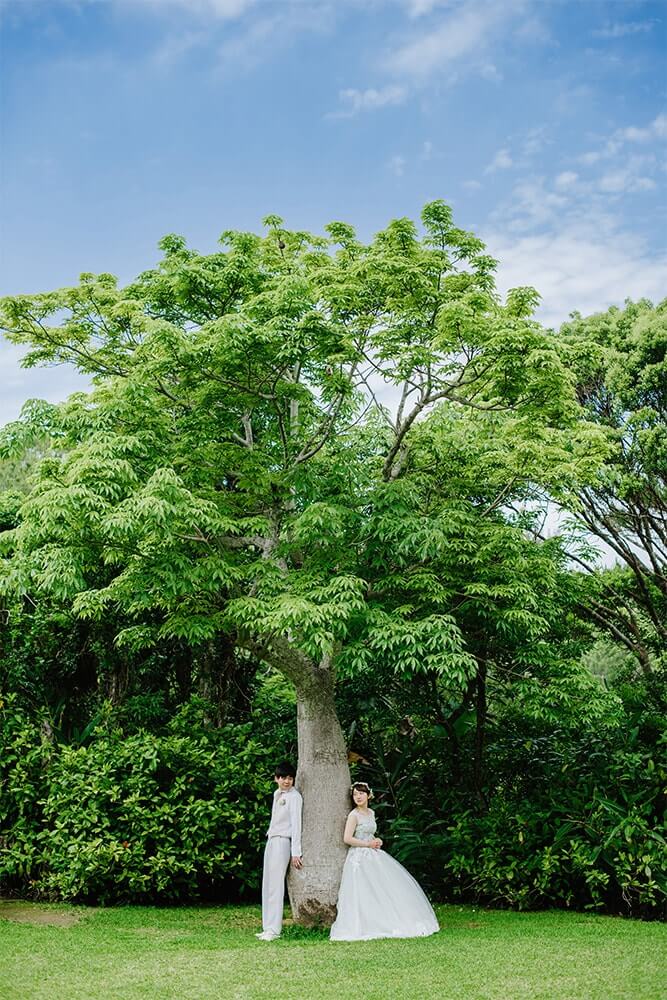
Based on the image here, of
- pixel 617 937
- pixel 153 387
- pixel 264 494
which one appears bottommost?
pixel 617 937

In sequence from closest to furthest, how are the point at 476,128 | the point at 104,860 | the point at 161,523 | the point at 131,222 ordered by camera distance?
the point at 161,523, the point at 104,860, the point at 476,128, the point at 131,222

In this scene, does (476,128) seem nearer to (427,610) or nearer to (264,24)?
(264,24)

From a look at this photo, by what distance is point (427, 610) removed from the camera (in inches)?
308

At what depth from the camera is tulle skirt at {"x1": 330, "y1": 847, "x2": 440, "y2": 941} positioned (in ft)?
23.3

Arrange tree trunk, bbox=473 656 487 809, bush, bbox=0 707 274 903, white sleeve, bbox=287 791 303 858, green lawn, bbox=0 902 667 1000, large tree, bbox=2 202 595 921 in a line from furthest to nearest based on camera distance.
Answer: tree trunk, bbox=473 656 487 809
bush, bbox=0 707 274 903
white sleeve, bbox=287 791 303 858
large tree, bbox=2 202 595 921
green lawn, bbox=0 902 667 1000

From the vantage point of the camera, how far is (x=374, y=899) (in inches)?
284

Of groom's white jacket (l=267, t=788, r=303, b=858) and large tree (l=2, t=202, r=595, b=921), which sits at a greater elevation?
large tree (l=2, t=202, r=595, b=921)

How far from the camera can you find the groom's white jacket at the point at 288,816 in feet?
25.1

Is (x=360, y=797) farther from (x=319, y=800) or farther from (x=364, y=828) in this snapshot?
(x=319, y=800)

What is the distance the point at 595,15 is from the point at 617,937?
833 cm

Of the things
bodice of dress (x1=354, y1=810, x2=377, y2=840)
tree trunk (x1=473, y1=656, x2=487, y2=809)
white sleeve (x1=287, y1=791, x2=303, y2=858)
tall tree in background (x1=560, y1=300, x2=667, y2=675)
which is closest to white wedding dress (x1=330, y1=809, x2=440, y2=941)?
bodice of dress (x1=354, y1=810, x2=377, y2=840)

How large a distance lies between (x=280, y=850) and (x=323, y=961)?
1.44m

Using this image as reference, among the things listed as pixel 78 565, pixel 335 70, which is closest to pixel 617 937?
pixel 78 565

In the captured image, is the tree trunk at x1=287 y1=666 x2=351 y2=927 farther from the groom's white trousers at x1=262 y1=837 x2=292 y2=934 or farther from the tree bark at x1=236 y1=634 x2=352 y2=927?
the groom's white trousers at x1=262 y1=837 x2=292 y2=934
